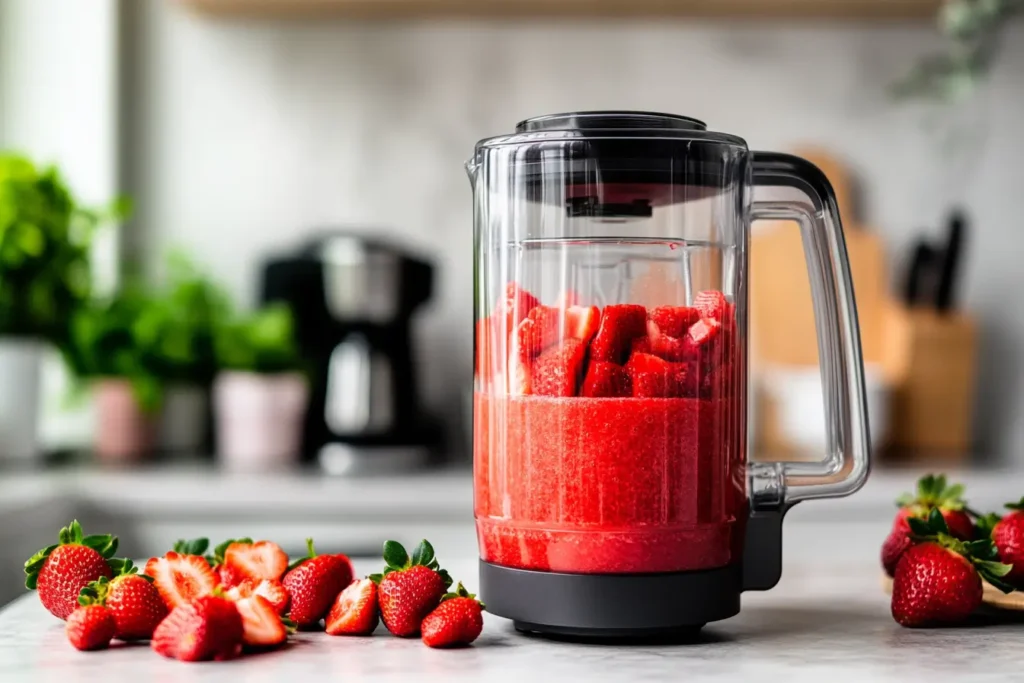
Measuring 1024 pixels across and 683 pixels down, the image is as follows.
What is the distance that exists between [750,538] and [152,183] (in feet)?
5.85

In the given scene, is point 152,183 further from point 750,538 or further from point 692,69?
point 750,538

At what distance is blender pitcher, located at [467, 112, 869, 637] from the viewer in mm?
708

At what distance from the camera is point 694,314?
2.41ft

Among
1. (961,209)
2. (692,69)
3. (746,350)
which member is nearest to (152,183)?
(692,69)

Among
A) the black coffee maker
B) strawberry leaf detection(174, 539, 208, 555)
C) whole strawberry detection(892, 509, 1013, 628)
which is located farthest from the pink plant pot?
whole strawberry detection(892, 509, 1013, 628)

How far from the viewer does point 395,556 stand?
0.71m

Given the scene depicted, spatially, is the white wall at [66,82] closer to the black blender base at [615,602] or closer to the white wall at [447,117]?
the white wall at [447,117]

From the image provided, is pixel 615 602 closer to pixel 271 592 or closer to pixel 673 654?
pixel 673 654

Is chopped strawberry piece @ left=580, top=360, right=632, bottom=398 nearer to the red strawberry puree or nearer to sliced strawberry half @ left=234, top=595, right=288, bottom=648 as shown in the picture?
the red strawberry puree

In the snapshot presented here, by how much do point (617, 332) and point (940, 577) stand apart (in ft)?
0.86

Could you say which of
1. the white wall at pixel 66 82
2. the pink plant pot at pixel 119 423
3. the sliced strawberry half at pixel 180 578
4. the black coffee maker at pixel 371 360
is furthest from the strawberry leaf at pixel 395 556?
the white wall at pixel 66 82

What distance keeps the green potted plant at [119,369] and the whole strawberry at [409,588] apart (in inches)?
54.1

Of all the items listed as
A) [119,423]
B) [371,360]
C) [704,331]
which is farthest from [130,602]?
[119,423]

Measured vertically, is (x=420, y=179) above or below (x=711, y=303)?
above
